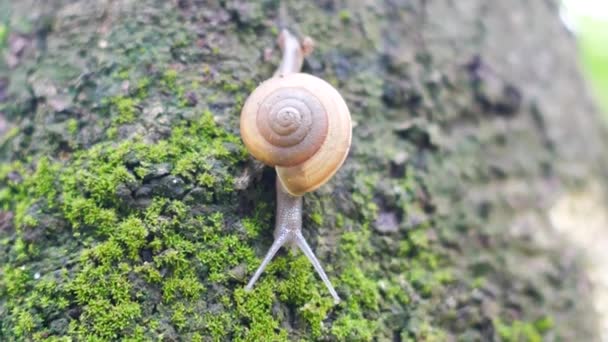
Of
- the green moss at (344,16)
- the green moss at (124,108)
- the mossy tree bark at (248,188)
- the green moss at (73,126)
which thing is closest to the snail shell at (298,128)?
the mossy tree bark at (248,188)

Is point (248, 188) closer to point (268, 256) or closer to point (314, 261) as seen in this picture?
point (268, 256)

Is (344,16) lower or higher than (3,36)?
higher

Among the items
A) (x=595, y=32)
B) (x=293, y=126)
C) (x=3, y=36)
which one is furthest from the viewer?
(x=595, y=32)

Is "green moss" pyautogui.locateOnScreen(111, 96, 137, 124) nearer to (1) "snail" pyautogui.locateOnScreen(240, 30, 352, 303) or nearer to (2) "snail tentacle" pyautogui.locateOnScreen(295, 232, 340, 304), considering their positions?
(1) "snail" pyautogui.locateOnScreen(240, 30, 352, 303)

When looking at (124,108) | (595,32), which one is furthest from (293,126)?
(595,32)

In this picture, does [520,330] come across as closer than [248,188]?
No

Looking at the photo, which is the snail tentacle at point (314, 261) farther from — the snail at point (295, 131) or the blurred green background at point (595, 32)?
the blurred green background at point (595, 32)

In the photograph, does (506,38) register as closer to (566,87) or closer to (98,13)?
(566,87)
